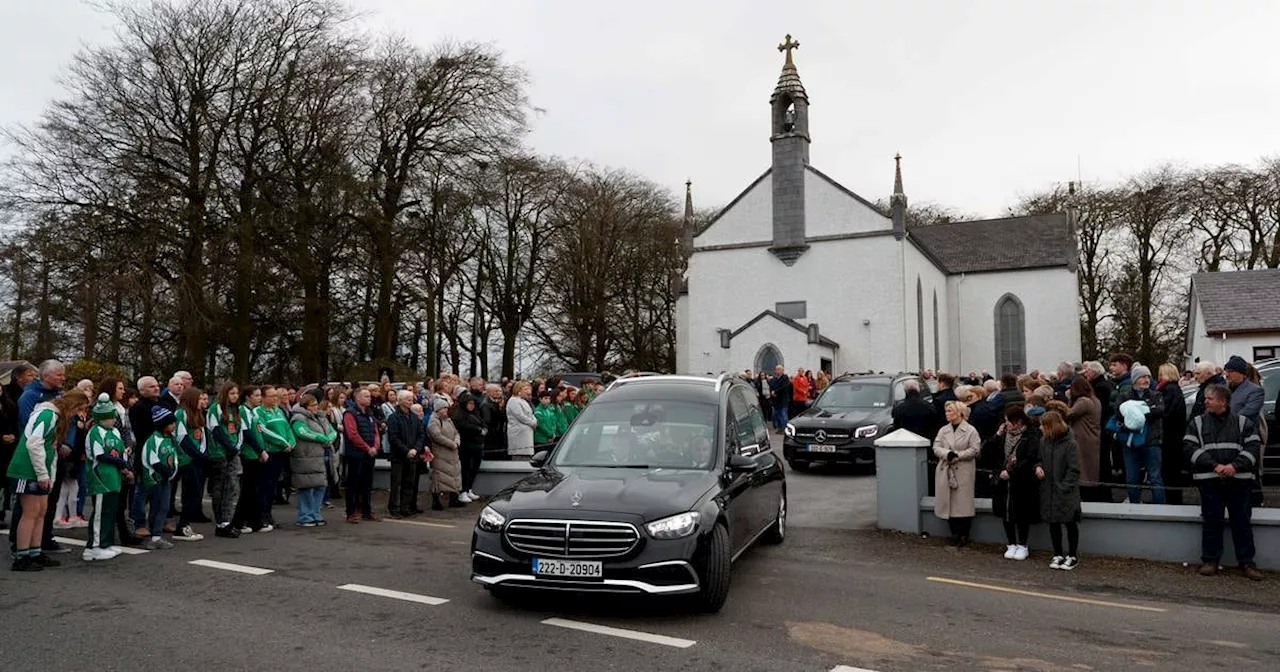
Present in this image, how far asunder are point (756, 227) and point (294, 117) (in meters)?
22.1

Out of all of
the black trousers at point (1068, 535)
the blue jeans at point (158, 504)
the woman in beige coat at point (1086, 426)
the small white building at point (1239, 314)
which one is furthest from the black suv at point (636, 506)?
the small white building at point (1239, 314)

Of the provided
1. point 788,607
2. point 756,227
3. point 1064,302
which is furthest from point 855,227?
point 788,607

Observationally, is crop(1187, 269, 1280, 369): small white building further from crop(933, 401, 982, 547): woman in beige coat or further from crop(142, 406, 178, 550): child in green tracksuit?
crop(142, 406, 178, 550): child in green tracksuit

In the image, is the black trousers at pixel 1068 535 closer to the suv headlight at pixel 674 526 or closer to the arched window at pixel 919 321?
the suv headlight at pixel 674 526

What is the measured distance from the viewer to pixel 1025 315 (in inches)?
1895

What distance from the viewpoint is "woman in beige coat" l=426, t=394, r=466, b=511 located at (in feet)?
40.4

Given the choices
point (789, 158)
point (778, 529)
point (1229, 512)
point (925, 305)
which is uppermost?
point (789, 158)

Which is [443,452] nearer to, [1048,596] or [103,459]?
[103,459]

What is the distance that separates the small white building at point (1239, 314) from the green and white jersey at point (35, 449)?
3292cm

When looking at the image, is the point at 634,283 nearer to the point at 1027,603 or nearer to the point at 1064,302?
the point at 1064,302

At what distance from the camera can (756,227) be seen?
4194 cm

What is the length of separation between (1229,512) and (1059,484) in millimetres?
1496

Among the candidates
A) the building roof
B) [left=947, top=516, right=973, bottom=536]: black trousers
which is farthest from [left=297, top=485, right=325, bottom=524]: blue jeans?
the building roof

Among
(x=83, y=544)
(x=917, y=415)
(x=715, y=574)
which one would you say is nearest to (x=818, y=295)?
(x=917, y=415)
